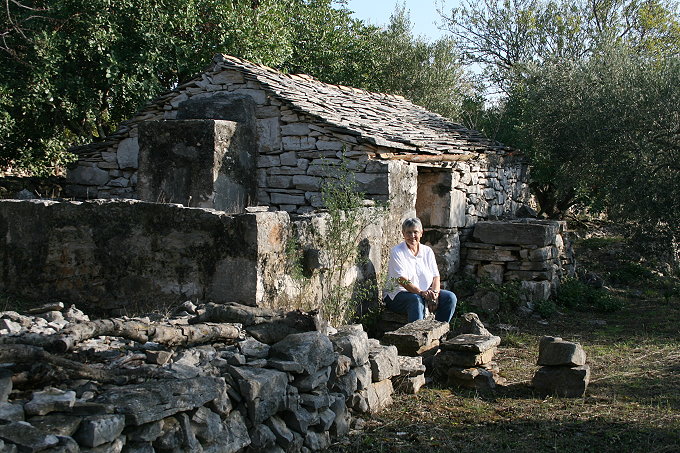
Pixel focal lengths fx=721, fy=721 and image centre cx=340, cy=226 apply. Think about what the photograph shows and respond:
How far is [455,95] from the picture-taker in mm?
20438

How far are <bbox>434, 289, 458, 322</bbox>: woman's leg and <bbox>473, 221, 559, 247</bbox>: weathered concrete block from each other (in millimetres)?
3377

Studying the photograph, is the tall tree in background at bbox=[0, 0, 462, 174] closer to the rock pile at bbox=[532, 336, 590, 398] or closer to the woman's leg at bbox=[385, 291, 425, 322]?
the woman's leg at bbox=[385, 291, 425, 322]

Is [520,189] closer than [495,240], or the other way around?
[495,240]

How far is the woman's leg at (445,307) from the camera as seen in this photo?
25.8 ft

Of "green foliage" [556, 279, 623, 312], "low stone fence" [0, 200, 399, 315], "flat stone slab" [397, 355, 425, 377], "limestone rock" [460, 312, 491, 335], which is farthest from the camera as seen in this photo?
"green foliage" [556, 279, 623, 312]

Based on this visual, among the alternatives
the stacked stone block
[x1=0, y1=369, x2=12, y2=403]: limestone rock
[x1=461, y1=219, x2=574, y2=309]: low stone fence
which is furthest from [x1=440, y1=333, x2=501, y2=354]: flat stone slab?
[x1=0, y1=369, x2=12, y2=403]: limestone rock

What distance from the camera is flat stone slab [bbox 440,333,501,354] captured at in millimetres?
6500

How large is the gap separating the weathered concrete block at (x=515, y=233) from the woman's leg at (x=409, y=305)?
12.3ft

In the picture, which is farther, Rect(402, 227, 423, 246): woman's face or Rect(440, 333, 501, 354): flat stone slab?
Rect(402, 227, 423, 246): woman's face

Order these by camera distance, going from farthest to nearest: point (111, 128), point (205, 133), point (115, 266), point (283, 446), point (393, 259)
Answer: point (111, 128)
point (205, 133)
point (393, 259)
point (115, 266)
point (283, 446)

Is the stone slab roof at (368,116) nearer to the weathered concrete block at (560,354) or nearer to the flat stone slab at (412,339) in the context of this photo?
the flat stone slab at (412,339)

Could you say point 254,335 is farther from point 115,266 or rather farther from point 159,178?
point 159,178

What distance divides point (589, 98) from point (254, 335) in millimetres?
8833

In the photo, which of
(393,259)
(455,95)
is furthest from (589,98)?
(455,95)
